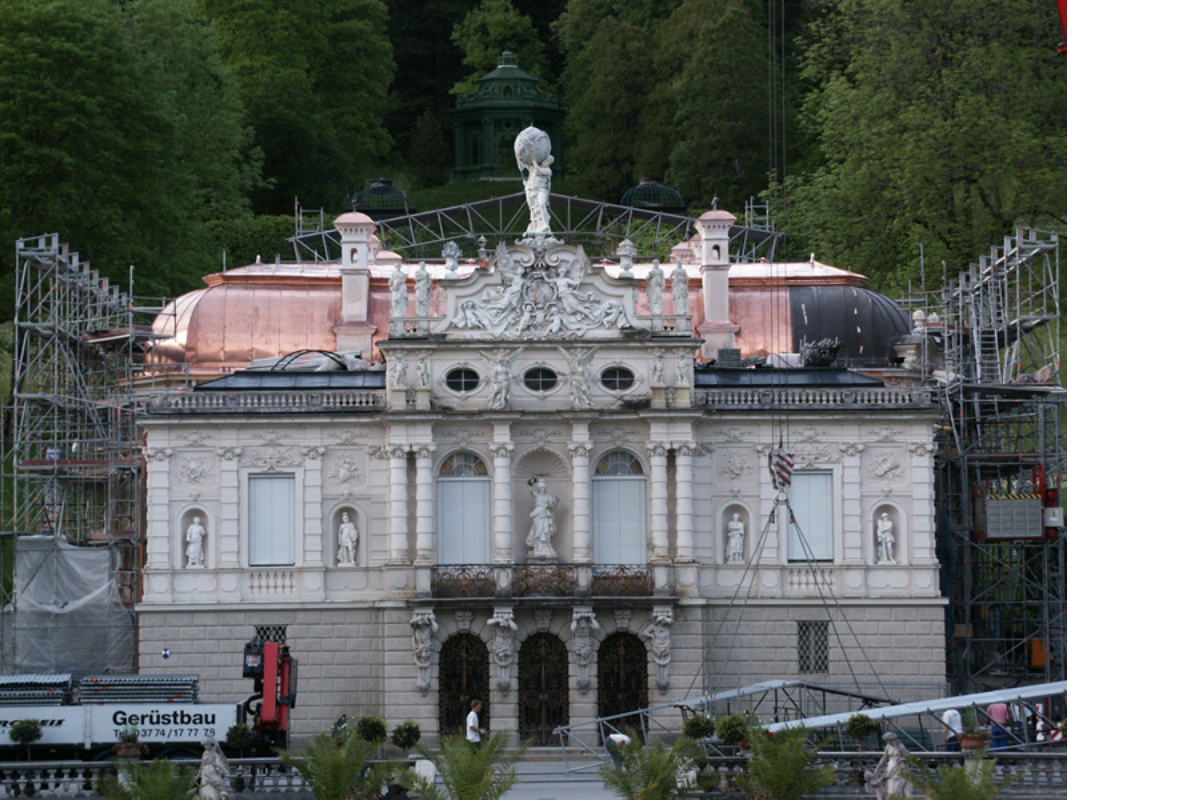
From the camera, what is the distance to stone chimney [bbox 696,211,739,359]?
199 ft

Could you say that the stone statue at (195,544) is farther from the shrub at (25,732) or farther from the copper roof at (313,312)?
the shrub at (25,732)

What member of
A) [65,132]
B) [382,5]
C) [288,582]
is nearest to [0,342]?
[65,132]

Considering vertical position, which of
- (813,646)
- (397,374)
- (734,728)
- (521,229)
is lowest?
(734,728)

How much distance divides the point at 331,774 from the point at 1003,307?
90.9 ft

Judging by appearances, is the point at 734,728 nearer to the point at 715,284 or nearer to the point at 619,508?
the point at 619,508

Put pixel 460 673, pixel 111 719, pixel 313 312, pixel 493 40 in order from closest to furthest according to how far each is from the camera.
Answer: pixel 111 719, pixel 460 673, pixel 313 312, pixel 493 40

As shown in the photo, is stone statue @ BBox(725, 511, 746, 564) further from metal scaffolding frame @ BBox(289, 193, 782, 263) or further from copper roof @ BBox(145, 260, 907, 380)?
metal scaffolding frame @ BBox(289, 193, 782, 263)

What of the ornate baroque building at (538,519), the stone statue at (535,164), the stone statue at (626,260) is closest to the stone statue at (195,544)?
Answer: the ornate baroque building at (538,519)

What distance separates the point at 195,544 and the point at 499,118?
56.4 metres

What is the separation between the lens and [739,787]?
41.9 m

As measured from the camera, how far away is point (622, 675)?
52.2m

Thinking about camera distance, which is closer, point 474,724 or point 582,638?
point 474,724

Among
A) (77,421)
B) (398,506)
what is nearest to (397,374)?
(398,506)

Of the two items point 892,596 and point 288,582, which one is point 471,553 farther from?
point 892,596
